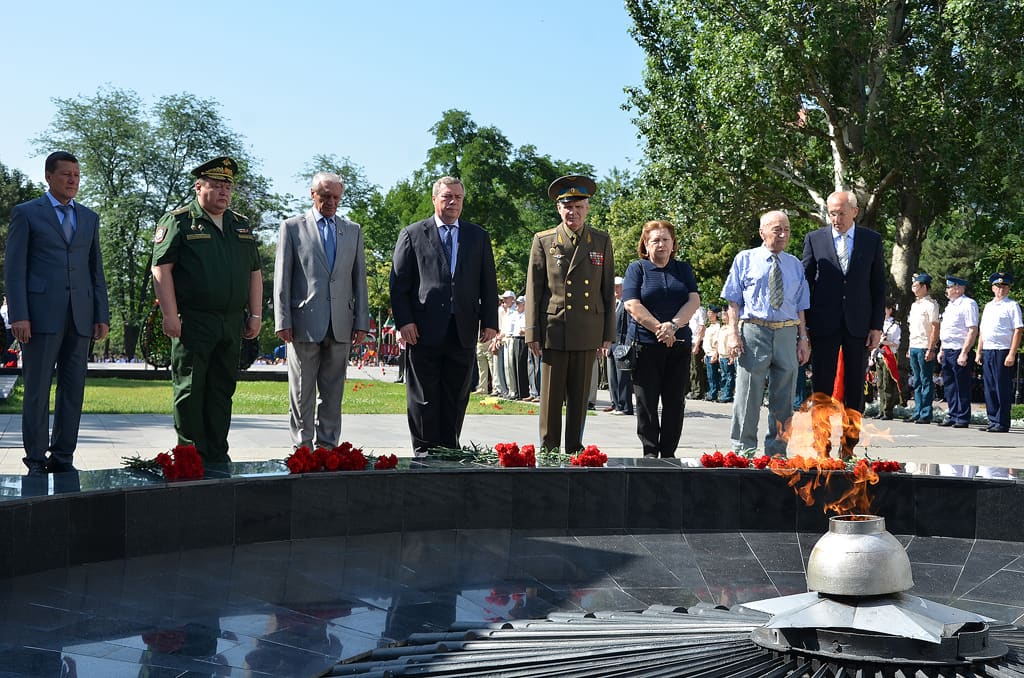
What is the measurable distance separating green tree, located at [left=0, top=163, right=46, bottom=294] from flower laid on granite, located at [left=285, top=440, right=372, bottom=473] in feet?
192

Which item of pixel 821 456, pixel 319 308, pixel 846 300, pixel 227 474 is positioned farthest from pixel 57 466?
pixel 846 300

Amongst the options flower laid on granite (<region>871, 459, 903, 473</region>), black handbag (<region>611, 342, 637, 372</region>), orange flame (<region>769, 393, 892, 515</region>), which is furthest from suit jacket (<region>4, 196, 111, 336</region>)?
flower laid on granite (<region>871, 459, 903, 473</region>)

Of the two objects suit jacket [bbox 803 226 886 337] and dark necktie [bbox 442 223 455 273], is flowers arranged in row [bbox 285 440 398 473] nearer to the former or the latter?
dark necktie [bbox 442 223 455 273]

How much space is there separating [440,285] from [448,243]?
1.16 feet

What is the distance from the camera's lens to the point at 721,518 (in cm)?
698

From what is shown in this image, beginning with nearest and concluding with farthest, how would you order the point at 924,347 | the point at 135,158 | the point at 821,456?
the point at 821,456
the point at 924,347
the point at 135,158

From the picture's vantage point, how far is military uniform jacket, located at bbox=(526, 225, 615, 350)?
8477 mm

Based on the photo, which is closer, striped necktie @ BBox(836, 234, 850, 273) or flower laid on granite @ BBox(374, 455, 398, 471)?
flower laid on granite @ BBox(374, 455, 398, 471)

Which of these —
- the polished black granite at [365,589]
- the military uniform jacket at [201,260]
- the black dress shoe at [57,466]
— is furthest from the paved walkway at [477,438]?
the polished black granite at [365,589]

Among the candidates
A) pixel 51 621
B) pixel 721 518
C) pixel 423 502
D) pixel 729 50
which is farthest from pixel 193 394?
pixel 729 50

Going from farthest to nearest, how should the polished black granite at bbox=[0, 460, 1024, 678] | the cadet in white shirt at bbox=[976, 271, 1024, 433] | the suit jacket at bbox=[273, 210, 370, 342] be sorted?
the cadet in white shirt at bbox=[976, 271, 1024, 433], the suit jacket at bbox=[273, 210, 370, 342], the polished black granite at bbox=[0, 460, 1024, 678]

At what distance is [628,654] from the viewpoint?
136 inches

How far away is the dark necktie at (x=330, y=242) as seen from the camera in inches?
318

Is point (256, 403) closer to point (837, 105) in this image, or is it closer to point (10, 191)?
point (837, 105)
